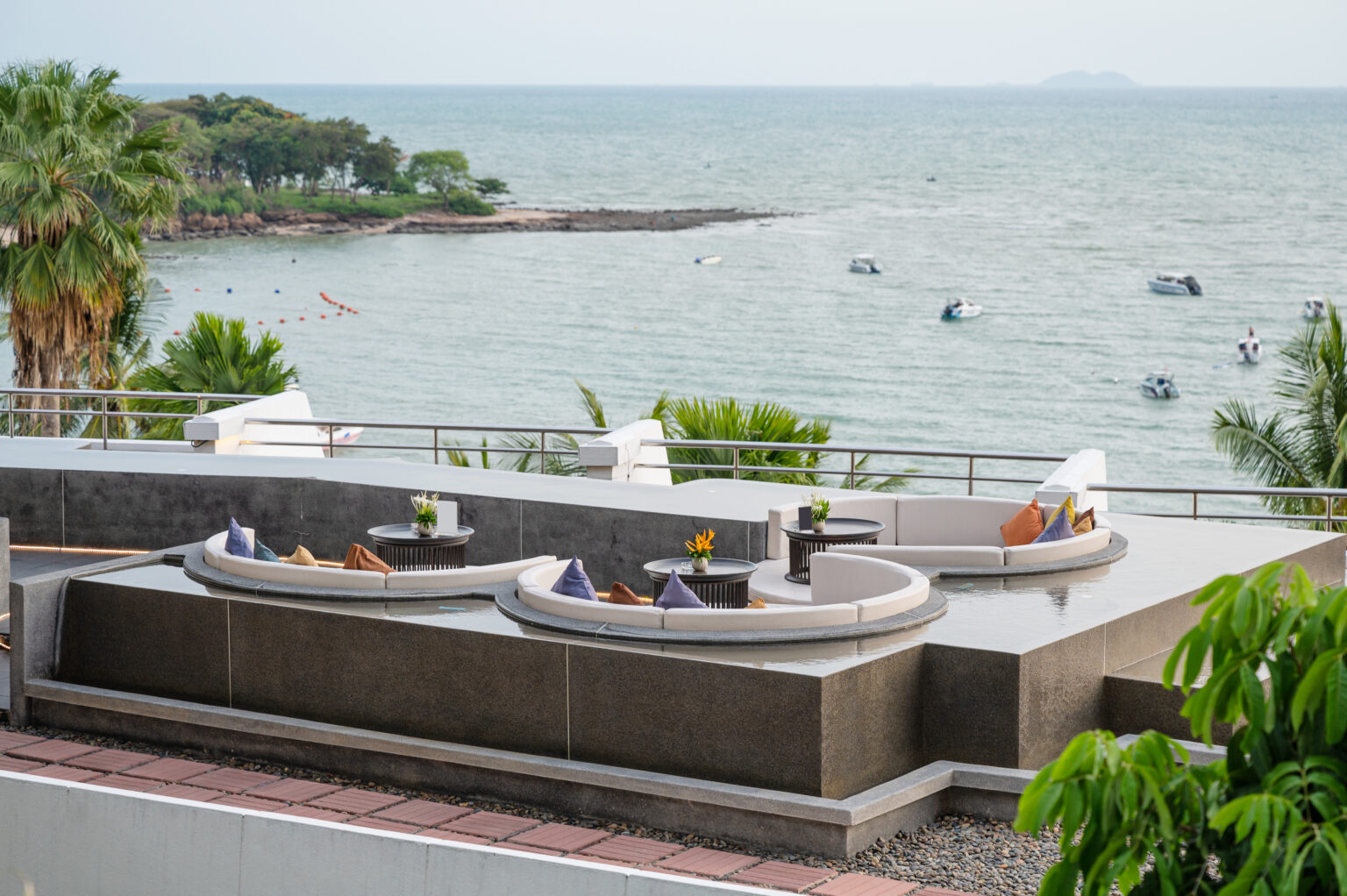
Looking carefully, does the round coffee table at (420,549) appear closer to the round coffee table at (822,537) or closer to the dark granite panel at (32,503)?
the round coffee table at (822,537)

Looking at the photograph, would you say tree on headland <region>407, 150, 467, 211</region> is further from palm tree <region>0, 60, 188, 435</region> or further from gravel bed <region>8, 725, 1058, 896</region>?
gravel bed <region>8, 725, 1058, 896</region>

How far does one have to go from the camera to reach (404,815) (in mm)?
8109

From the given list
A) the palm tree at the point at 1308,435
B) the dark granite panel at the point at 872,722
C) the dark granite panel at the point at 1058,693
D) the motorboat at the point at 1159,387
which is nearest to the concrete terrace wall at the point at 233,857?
the dark granite panel at the point at 872,722

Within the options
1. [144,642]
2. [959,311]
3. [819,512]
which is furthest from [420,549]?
[959,311]

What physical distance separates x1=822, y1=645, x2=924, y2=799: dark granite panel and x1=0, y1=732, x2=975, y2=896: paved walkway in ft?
2.34

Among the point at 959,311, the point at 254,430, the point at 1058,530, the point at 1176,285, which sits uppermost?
the point at 1176,285

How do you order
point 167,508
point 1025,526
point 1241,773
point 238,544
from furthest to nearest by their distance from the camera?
point 167,508
point 1025,526
point 238,544
point 1241,773

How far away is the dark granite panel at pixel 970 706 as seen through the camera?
8.44m

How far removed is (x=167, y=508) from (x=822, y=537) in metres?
6.71

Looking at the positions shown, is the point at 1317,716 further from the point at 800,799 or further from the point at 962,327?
the point at 962,327

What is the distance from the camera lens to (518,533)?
1336 centimetres

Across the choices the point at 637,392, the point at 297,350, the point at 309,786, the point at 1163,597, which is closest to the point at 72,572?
the point at 309,786

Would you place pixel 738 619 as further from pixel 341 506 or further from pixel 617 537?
pixel 341 506

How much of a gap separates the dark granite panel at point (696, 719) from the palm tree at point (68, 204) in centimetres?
1490
